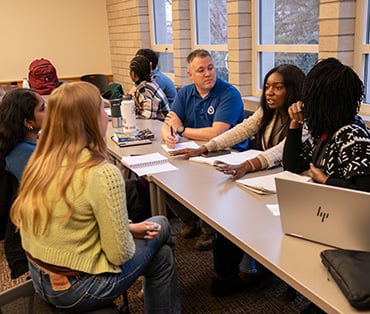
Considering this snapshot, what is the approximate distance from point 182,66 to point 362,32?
240 centimetres

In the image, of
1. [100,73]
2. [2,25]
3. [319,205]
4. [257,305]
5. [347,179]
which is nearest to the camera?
[319,205]

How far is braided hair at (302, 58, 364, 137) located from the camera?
164 cm

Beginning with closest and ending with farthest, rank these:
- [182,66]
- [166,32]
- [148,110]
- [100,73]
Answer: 1. [148,110]
2. [182,66]
3. [166,32]
4. [100,73]

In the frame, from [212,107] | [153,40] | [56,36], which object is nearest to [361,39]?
[212,107]

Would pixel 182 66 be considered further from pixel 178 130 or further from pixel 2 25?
pixel 2 25

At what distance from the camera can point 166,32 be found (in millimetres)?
5480

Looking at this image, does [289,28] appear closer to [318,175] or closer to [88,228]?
[318,175]

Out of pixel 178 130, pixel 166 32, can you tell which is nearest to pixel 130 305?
pixel 178 130

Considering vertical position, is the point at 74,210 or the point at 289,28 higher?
the point at 289,28

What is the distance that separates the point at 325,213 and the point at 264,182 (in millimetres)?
581

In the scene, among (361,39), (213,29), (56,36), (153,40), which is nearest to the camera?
(361,39)

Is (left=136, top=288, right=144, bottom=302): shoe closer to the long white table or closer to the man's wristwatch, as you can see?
the long white table

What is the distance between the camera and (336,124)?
1.65 m

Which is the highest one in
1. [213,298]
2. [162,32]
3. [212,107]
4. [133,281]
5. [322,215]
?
[162,32]
